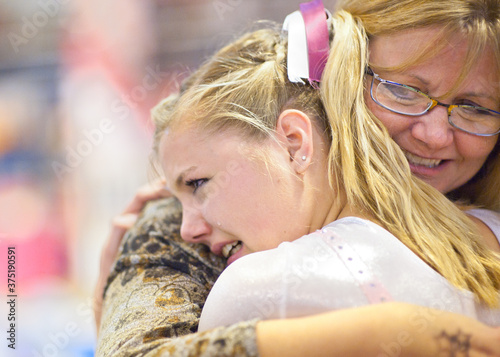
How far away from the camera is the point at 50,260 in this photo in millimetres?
2629

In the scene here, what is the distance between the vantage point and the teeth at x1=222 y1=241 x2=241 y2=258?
122cm

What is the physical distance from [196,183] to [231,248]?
0.57 ft

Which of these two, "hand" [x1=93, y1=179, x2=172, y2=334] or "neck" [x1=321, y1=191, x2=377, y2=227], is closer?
"neck" [x1=321, y1=191, x2=377, y2=227]

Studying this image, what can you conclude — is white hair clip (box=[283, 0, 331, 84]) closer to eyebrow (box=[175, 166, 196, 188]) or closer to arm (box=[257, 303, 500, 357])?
eyebrow (box=[175, 166, 196, 188])

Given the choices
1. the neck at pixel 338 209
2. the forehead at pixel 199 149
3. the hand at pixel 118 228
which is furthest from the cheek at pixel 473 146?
the hand at pixel 118 228

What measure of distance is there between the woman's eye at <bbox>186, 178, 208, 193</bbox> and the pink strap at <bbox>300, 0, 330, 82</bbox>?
341mm

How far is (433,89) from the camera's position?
119 cm

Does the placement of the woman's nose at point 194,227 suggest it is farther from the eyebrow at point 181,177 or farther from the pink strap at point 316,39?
the pink strap at point 316,39

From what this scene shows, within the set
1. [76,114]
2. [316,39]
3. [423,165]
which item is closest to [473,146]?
[423,165]

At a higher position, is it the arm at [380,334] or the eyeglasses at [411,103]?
the eyeglasses at [411,103]

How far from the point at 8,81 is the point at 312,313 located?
235 cm

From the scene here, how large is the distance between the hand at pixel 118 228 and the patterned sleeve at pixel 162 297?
0.37 ft

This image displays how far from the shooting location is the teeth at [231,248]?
1224 millimetres

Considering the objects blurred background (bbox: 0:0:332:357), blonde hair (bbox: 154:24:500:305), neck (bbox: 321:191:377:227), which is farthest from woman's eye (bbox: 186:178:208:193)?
blurred background (bbox: 0:0:332:357)
